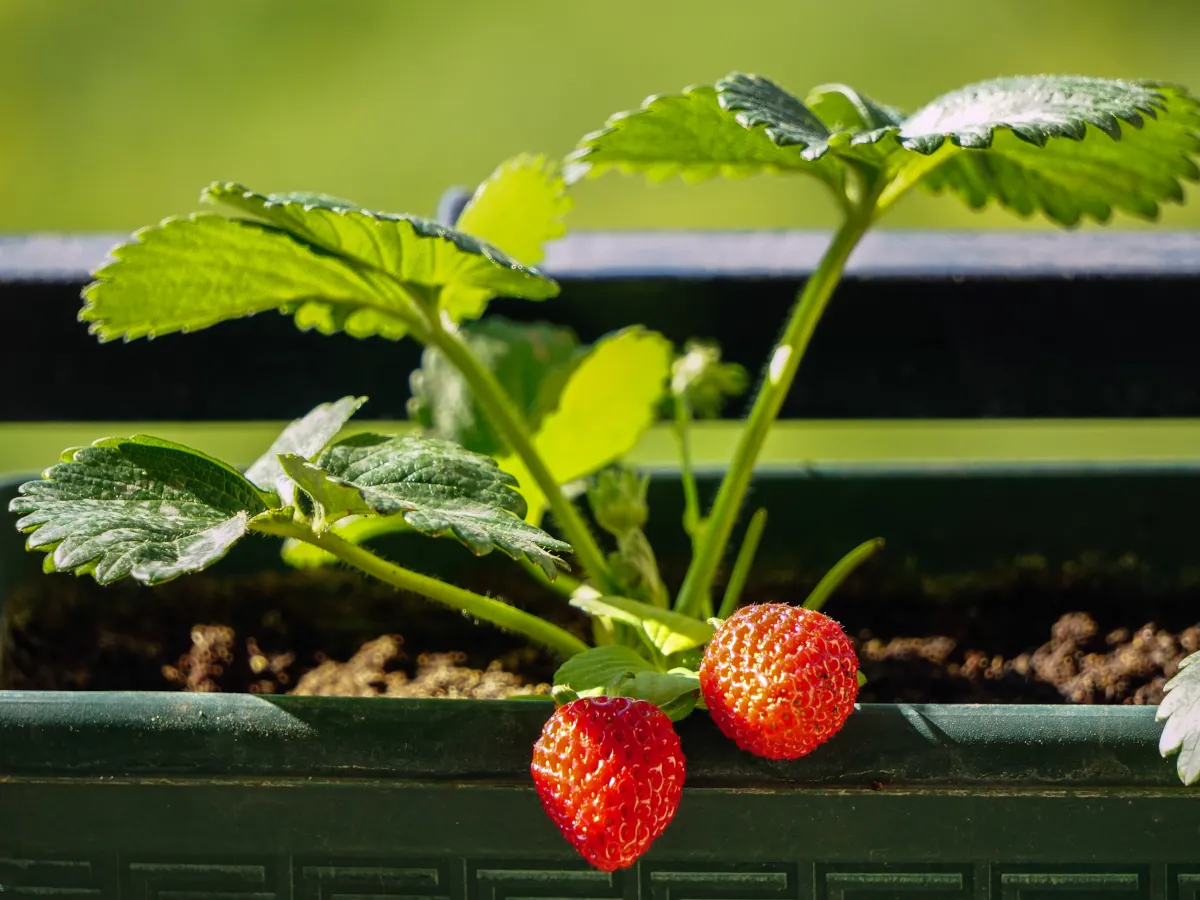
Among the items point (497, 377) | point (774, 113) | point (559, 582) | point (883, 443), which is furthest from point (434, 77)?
point (774, 113)

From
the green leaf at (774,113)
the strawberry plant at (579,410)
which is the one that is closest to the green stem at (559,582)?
the strawberry plant at (579,410)

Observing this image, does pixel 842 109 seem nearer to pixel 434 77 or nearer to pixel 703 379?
pixel 703 379

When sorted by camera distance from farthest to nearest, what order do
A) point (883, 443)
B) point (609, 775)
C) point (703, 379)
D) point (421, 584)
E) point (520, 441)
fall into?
point (883, 443) → point (703, 379) → point (520, 441) → point (421, 584) → point (609, 775)

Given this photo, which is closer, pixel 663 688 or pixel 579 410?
pixel 663 688

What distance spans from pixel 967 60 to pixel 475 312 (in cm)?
195

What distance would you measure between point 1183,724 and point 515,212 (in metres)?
0.39

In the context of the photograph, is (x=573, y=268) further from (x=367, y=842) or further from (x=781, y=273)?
(x=367, y=842)

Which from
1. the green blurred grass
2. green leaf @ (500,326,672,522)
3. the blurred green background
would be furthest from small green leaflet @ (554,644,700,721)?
the blurred green background

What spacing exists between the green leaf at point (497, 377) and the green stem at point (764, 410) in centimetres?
14

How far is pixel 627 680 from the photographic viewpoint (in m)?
0.52

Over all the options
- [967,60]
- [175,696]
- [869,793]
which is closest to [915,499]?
[869,793]

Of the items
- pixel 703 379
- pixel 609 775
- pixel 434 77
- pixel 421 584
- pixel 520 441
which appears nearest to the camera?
pixel 609 775

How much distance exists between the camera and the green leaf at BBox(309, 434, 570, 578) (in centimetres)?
48

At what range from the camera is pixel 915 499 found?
0.81 meters
